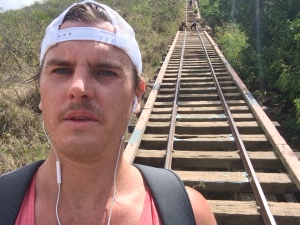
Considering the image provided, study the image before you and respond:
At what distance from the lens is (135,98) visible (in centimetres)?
158

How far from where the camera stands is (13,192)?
1330 mm

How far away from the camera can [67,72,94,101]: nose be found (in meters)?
1.30

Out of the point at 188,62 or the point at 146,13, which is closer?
the point at 188,62

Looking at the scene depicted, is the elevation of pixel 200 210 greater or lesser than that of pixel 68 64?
lesser

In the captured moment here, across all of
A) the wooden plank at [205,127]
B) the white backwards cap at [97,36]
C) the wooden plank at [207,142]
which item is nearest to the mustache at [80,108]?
the white backwards cap at [97,36]

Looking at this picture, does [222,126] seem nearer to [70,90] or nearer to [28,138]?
[28,138]

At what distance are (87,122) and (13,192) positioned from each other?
0.44 m

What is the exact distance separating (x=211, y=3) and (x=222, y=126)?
25341 millimetres

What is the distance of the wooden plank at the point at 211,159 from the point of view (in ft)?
15.1

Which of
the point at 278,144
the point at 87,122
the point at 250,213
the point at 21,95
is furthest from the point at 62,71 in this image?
the point at 21,95

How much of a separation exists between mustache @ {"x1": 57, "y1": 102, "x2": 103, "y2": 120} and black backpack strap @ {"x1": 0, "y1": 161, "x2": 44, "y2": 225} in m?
0.34

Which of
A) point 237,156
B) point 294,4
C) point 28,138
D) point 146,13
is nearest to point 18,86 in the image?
point 28,138

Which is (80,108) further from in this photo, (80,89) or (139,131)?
(139,131)

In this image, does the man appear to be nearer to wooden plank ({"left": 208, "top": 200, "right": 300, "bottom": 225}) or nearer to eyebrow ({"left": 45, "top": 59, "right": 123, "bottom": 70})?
eyebrow ({"left": 45, "top": 59, "right": 123, "bottom": 70})
